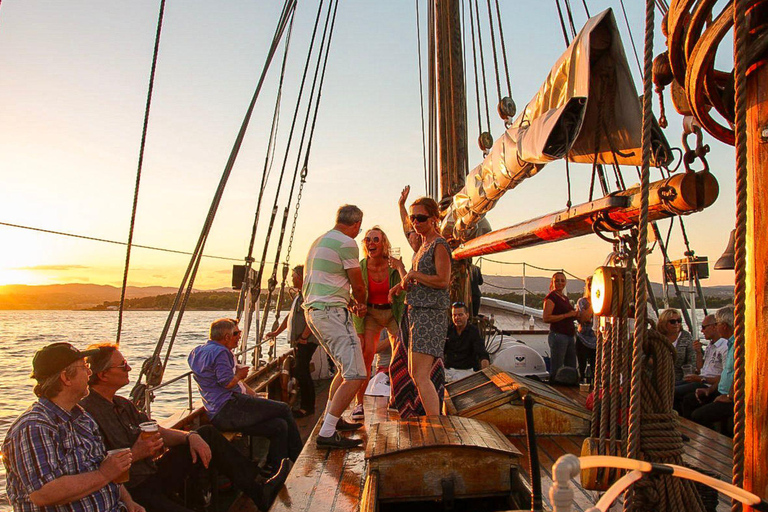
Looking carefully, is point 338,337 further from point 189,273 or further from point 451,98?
point 451,98

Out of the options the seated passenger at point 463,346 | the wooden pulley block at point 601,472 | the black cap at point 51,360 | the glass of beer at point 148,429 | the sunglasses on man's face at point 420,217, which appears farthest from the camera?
the seated passenger at point 463,346

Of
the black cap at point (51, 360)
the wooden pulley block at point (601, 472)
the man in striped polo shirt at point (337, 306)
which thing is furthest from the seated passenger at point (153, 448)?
the wooden pulley block at point (601, 472)

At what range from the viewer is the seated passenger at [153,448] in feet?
8.79

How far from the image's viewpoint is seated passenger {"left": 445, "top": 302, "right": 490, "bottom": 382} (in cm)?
525

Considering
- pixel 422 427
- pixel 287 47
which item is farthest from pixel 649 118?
pixel 287 47

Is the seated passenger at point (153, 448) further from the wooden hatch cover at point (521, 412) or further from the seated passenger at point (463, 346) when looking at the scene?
the seated passenger at point (463, 346)

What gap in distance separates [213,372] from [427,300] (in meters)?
1.49

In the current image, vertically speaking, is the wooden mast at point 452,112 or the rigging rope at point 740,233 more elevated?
the wooden mast at point 452,112

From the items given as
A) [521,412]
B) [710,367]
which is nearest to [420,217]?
[521,412]

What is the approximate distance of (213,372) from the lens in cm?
373

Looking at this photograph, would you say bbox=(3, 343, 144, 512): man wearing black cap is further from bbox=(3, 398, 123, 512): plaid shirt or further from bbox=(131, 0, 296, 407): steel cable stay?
bbox=(131, 0, 296, 407): steel cable stay

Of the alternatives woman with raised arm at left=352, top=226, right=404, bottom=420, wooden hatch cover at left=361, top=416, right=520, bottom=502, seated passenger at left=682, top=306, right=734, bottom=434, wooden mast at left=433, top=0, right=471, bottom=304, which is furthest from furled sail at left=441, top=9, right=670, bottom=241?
wooden mast at left=433, top=0, right=471, bottom=304

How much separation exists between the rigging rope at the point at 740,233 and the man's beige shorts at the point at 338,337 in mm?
2202

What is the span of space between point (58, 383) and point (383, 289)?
2009 mm
